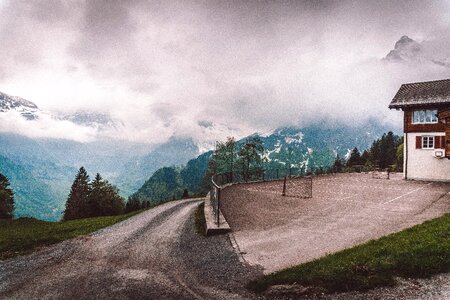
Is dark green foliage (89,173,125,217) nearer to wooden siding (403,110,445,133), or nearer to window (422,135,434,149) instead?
wooden siding (403,110,445,133)

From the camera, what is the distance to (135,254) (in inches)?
452

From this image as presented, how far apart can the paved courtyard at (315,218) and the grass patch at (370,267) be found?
0.85 meters

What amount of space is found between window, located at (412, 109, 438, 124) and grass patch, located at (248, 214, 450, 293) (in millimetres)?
27016

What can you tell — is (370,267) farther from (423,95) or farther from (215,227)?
(423,95)

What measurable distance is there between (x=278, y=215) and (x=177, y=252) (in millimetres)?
6937

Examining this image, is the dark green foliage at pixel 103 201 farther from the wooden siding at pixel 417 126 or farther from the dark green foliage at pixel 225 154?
the wooden siding at pixel 417 126

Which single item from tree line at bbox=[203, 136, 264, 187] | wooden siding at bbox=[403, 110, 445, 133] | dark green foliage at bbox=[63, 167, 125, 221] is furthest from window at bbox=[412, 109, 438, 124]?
dark green foliage at bbox=[63, 167, 125, 221]

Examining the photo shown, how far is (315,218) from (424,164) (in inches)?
933

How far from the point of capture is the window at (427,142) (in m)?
33.2

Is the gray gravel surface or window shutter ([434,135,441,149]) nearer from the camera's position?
the gray gravel surface

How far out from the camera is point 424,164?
33.6m

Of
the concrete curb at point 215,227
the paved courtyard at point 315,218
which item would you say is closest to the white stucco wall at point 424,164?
the paved courtyard at point 315,218

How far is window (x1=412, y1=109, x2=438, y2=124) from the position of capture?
3309 centimetres

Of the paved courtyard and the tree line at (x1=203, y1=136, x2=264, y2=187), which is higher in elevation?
the tree line at (x1=203, y1=136, x2=264, y2=187)
